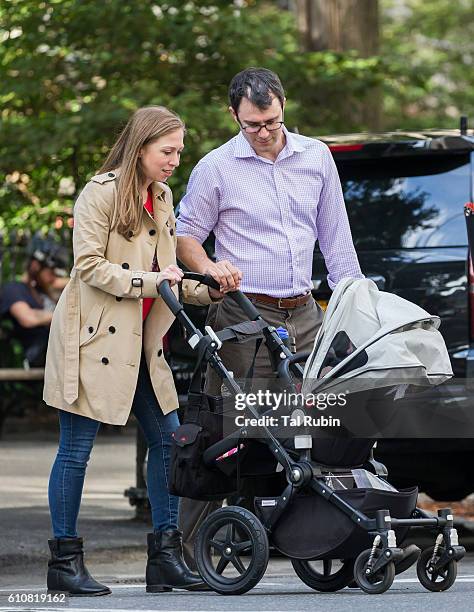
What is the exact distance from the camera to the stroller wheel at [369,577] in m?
5.52

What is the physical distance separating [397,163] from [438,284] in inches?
27.7

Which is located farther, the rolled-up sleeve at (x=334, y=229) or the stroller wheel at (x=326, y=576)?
the rolled-up sleeve at (x=334, y=229)

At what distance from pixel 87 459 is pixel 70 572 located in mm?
442

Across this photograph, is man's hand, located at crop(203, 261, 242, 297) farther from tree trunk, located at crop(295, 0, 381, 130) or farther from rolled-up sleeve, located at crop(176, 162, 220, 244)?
tree trunk, located at crop(295, 0, 381, 130)

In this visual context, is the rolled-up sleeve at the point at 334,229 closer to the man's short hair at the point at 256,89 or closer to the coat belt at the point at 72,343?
the man's short hair at the point at 256,89

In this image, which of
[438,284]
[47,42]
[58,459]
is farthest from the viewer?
[47,42]

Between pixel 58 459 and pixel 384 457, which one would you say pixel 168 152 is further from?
pixel 384 457

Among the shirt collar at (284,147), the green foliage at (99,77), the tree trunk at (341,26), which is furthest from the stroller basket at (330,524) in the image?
the tree trunk at (341,26)

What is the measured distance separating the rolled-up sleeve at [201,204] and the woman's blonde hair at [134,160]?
1.23 feet

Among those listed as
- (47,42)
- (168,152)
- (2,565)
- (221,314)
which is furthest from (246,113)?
(47,42)

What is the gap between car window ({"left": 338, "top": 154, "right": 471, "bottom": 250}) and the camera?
7492mm

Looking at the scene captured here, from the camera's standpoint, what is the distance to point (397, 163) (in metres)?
7.73
